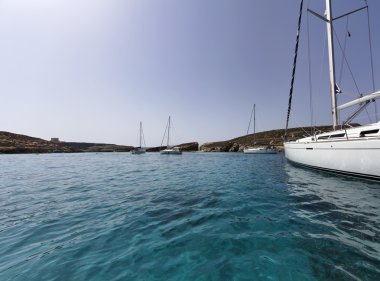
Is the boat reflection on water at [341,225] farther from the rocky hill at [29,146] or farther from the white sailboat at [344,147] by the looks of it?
the rocky hill at [29,146]

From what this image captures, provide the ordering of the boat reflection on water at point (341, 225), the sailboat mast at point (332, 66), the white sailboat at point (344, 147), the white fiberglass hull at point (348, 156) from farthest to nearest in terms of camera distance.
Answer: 1. the sailboat mast at point (332, 66)
2. the white sailboat at point (344, 147)
3. the white fiberglass hull at point (348, 156)
4. the boat reflection on water at point (341, 225)

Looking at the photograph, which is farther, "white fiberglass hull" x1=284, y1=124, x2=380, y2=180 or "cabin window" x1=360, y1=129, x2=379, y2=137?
"cabin window" x1=360, y1=129, x2=379, y2=137

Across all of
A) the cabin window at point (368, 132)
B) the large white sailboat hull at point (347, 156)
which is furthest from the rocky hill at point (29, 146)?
the cabin window at point (368, 132)

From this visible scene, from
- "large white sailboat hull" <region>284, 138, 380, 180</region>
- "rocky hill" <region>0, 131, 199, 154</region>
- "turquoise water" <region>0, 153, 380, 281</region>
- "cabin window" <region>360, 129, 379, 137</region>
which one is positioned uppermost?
"rocky hill" <region>0, 131, 199, 154</region>

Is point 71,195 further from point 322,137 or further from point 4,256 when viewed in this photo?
point 322,137

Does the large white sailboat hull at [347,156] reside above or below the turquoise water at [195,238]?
above

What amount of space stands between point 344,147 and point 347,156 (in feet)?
1.71

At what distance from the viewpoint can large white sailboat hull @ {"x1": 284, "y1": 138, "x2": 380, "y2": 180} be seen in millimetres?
9023

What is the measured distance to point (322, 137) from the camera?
1329cm

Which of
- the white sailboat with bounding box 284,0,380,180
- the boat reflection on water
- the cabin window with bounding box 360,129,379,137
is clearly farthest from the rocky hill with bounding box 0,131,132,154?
the cabin window with bounding box 360,129,379,137

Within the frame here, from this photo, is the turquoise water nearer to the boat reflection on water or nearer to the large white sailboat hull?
the boat reflection on water

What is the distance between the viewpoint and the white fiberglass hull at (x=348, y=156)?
902 cm

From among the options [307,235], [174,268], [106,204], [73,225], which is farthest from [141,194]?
[307,235]

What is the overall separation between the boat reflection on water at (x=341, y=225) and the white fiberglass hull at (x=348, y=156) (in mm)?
1069
